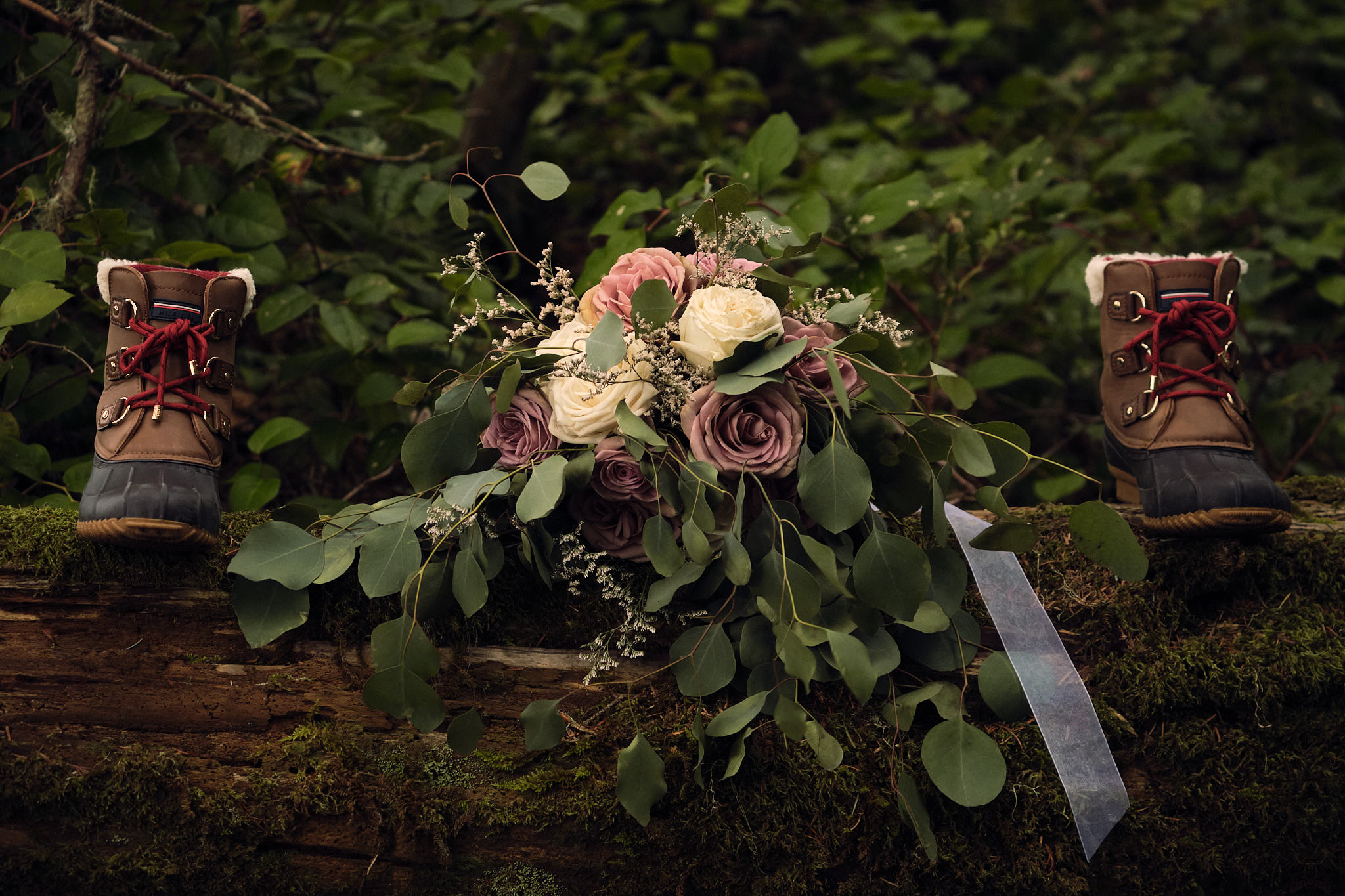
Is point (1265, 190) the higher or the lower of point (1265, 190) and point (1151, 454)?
the lower

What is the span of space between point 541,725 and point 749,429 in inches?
20.3

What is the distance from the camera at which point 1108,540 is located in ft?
3.99

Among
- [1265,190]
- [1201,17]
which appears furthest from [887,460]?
[1201,17]

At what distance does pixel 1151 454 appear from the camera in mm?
1433

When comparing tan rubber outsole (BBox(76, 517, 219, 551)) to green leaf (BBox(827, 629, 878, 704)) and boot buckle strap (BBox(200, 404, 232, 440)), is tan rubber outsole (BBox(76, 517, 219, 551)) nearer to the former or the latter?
boot buckle strap (BBox(200, 404, 232, 440))

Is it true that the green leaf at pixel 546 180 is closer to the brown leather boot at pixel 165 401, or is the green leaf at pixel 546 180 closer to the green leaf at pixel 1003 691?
the brown leather boot at pixel 165 401

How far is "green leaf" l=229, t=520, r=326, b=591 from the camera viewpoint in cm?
120

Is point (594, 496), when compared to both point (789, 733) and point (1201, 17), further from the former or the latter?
point (1201, 17)

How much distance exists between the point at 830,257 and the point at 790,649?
1.40 metres

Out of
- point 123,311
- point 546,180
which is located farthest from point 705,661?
point 123,311

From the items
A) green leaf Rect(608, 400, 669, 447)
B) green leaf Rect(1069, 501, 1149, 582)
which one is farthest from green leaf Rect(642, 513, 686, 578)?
green leaf Rect(1069, 501, 1149, 582)

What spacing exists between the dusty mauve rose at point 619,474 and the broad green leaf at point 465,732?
37 centimetres

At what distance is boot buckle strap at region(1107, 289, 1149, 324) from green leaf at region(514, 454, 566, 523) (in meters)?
1.05

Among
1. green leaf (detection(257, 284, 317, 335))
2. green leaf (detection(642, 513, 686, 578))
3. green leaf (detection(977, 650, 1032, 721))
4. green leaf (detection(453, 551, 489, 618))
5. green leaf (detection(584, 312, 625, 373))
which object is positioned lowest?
green leaf (detection(977, 650, 1032, 721))
